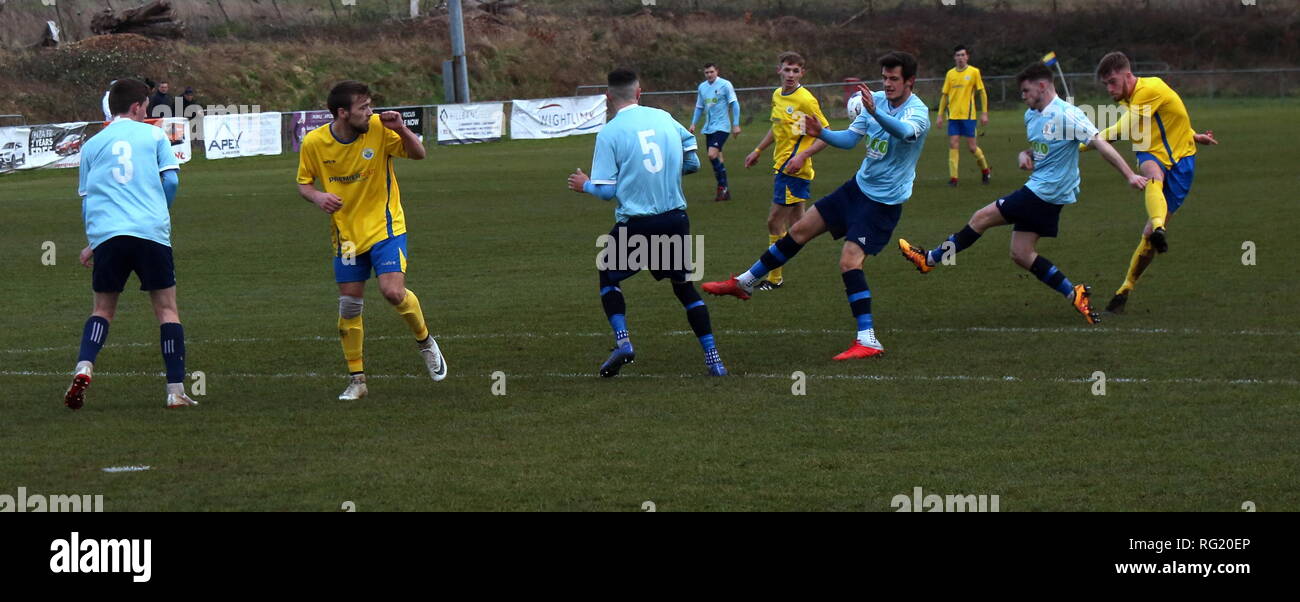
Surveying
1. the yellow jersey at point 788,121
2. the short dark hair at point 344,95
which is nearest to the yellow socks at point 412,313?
the short dark hair at point 344,95

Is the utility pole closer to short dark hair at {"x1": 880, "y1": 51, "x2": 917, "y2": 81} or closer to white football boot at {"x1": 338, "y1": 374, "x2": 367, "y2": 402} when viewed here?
short dark hair at {"x1": 880, "y1": 51, "x2": 917, "y2": 81}

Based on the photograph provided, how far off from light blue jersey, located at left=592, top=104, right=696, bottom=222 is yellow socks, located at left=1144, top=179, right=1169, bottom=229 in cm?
442

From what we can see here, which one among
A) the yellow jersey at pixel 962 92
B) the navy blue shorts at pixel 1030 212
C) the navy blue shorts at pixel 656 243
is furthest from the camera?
the yellow jersey at pixel 962 92

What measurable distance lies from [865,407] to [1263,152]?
24.2 m

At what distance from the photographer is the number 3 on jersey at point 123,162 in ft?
29.3

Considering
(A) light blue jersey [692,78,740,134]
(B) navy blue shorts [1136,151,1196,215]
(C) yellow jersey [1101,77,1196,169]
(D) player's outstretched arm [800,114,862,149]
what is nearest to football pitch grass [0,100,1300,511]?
(B) navy blue shorts [1136,151,1196,215]

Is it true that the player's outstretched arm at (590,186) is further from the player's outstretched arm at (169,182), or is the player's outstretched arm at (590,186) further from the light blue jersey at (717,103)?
the light blue jersey at (717,103)

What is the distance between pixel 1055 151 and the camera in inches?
463

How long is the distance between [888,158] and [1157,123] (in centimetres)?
297

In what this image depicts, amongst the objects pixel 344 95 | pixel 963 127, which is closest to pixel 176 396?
pixel 344 95

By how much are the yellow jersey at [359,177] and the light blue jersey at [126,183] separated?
2.88 feet
